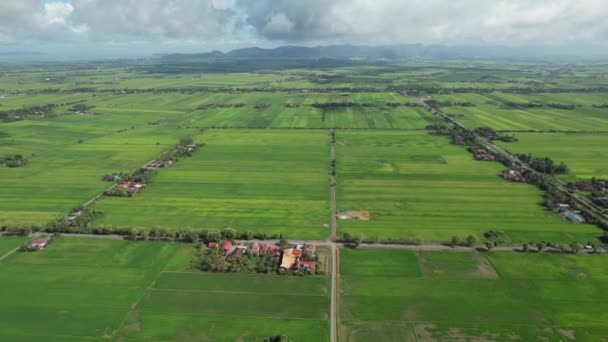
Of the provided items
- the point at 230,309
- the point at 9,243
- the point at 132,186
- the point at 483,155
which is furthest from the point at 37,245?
A: the point at 483,155

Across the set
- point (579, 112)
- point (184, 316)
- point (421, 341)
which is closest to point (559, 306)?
point (421, 341)

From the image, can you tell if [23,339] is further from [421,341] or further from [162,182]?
[162,182]

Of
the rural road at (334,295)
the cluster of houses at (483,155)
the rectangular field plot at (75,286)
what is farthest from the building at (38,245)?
the cluster of houses at (483,155)

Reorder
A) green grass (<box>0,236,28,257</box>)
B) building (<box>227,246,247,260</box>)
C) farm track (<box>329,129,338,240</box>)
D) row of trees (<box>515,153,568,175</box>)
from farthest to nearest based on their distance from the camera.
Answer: row of trees (<box>515,153,568,175</box>) → farm track (<box>329,129,338,240</box>) → green grass (<box>0,236,28,257</box>) → building (<box>227,246,247,260</box>)

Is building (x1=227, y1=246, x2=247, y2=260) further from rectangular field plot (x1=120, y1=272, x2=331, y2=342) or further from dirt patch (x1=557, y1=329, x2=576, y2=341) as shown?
dirt patch (x1=557, y1=329, x2=576, y2=341)

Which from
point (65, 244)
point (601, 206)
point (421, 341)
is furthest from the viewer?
point (601, 206)

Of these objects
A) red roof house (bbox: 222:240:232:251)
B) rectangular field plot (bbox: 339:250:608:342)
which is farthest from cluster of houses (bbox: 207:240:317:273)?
rectangular field plot (bbox: 339:250:608:342)
